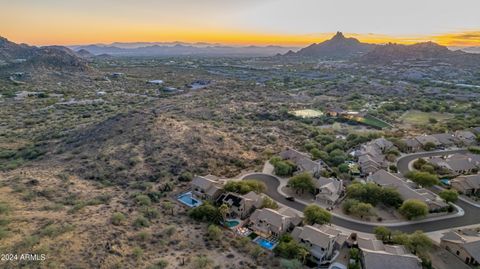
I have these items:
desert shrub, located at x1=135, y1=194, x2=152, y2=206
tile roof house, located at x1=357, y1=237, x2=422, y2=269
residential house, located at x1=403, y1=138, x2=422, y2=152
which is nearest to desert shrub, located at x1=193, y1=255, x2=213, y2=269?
desert shrub, located at x1=135, y1=194, x2=152, y2=206

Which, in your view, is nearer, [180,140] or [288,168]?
[288,168]

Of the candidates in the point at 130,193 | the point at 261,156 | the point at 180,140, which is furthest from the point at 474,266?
the point at 180,140

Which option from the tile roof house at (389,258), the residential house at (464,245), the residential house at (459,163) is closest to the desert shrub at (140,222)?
the tile roof house at (389,258)

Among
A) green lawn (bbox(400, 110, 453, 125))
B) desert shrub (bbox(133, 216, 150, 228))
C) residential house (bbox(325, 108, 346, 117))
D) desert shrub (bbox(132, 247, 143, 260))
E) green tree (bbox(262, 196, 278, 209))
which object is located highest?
desert shrub (bbox(132, 247, 143, 260))

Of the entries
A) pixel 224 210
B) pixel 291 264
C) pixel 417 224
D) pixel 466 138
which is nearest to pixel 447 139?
pixel 466 138

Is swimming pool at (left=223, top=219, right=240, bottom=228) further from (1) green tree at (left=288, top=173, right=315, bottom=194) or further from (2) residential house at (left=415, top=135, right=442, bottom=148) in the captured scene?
(2) residential house at (left=415, top=135, right=442, bottom=148)

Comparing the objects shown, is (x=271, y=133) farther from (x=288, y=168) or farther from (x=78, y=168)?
(x=78, y=168)

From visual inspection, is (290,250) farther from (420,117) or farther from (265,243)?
(420,117)
